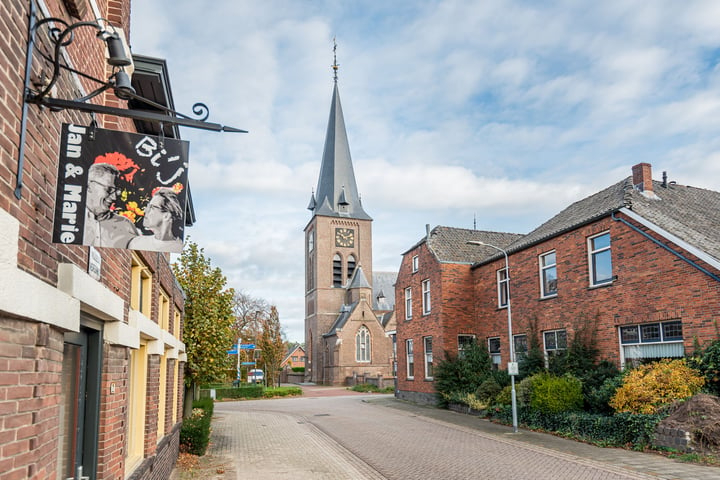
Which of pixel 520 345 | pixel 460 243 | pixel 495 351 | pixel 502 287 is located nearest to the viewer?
pixel 520 345

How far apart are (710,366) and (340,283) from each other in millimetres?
53437

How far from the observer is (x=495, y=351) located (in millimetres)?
24562

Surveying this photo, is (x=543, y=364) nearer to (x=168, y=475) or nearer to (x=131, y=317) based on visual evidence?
(x=168, y=475)

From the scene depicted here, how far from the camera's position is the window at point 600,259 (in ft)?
58.4

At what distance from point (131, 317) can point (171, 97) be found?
3442 mm

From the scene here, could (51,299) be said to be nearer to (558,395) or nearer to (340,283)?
(558,395)

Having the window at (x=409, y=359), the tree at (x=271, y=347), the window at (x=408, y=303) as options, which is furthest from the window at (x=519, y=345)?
the tree at (x=271, y=347)

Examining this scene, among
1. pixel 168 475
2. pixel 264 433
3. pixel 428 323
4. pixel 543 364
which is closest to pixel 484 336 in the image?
pixel 428 323

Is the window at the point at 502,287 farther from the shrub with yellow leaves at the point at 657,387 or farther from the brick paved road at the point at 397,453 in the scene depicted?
the shrub with yellow leaves at the point at 657,387

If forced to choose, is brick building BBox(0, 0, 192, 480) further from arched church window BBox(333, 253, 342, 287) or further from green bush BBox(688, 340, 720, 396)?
arched church window BBox(333, 253, 342, 287)

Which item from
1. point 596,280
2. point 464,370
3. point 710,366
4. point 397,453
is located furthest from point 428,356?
point 710,366

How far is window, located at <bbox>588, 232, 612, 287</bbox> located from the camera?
1781 centimetres

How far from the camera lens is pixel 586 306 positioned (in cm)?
1848

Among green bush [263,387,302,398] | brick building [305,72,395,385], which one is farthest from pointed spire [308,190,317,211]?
green bush [263,387,302,398]
